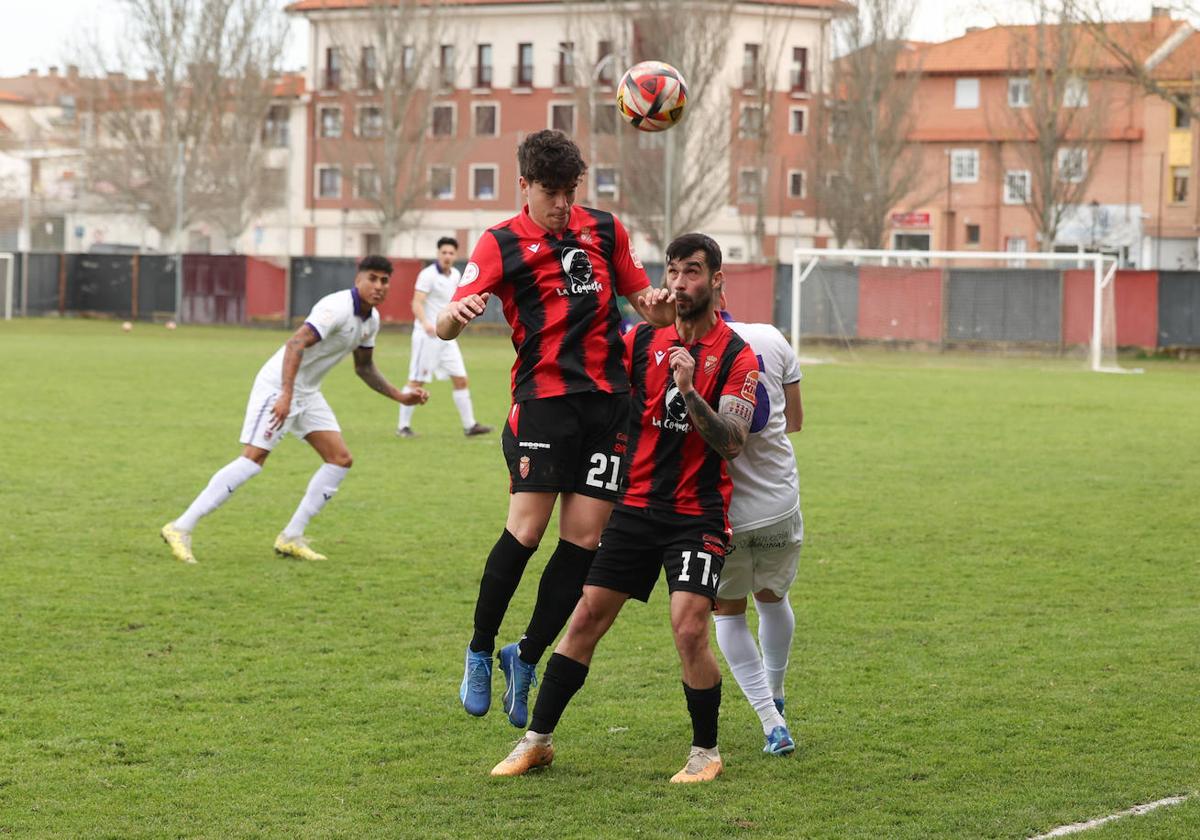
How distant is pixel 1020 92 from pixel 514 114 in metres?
24.9

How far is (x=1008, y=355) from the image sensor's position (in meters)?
35.3

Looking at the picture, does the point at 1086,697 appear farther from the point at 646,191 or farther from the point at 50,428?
the point at 646,191

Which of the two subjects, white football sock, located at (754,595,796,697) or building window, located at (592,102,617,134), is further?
building window, located at (592,102,617,134)

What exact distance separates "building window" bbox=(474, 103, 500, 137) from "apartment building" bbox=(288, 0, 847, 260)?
10 cm

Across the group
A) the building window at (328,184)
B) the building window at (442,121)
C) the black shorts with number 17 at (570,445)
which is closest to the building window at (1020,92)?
the building window at (442,121)

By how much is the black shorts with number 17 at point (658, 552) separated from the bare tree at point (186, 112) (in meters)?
61.7

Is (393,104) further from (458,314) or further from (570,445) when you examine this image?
(458,314)

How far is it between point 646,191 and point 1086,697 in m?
51.9

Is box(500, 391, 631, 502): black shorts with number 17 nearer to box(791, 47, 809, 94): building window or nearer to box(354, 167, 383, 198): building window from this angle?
box(354, 167, 383, 198): building window

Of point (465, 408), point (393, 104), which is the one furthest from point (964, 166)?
point (465, 408)

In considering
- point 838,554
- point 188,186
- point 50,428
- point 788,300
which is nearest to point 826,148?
point 788,300

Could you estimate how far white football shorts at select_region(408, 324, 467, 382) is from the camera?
18.2 metres

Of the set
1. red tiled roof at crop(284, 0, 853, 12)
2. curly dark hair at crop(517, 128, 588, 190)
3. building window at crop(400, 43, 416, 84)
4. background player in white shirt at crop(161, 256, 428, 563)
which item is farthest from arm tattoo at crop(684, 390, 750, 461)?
Result: building window at crop(400, 43, 416, 84)

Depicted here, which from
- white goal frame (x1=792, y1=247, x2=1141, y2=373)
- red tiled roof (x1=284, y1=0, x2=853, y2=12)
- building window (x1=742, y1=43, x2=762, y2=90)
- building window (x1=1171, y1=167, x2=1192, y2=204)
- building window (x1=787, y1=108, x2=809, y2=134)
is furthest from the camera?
building window (x1=787, y1=108, x2=809, y2=134)
